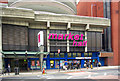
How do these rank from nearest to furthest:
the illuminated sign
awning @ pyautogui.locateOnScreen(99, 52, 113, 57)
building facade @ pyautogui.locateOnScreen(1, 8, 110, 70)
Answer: building facade @ pyautogui.locateOnScreen(1, 8, 110, 70), the illuminated sign, awning @ pyautogui.locateOnScreen(99, 52, 113, 57)

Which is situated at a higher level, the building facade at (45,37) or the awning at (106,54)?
the building facade at (45,37)

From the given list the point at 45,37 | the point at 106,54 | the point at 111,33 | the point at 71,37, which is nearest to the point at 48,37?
the point at 45,37

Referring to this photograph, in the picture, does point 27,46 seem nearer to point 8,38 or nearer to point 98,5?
point 8,38

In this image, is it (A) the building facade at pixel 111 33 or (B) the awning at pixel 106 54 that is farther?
(A) the building facade at pixel 111 33

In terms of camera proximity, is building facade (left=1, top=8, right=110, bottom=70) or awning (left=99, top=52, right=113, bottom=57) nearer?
building facade (left=1, top=8, right=110, bottom=70)

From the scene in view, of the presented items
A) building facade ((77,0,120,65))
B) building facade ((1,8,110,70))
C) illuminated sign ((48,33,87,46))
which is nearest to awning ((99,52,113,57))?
building facade ((77,0,120,65))

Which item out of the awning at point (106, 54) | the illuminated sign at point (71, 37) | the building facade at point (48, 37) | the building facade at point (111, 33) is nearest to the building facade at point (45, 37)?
the building facade at point (48, 37)

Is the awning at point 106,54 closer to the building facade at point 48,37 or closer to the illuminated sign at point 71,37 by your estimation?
the building facade at point 48,37

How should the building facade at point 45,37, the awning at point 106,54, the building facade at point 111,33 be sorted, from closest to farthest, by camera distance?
the building facade at point 45,37, the awning at point 106,54, the building facade at point 111,33

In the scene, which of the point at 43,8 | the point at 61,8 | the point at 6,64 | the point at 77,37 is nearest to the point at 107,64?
the point at 77,37

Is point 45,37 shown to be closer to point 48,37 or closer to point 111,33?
point 48,37

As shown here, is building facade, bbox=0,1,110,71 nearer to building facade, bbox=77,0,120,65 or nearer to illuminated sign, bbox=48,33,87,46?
illuminated sign, bbox=48,33,87,46

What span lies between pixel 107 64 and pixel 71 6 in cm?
2082

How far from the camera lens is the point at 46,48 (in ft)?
102
